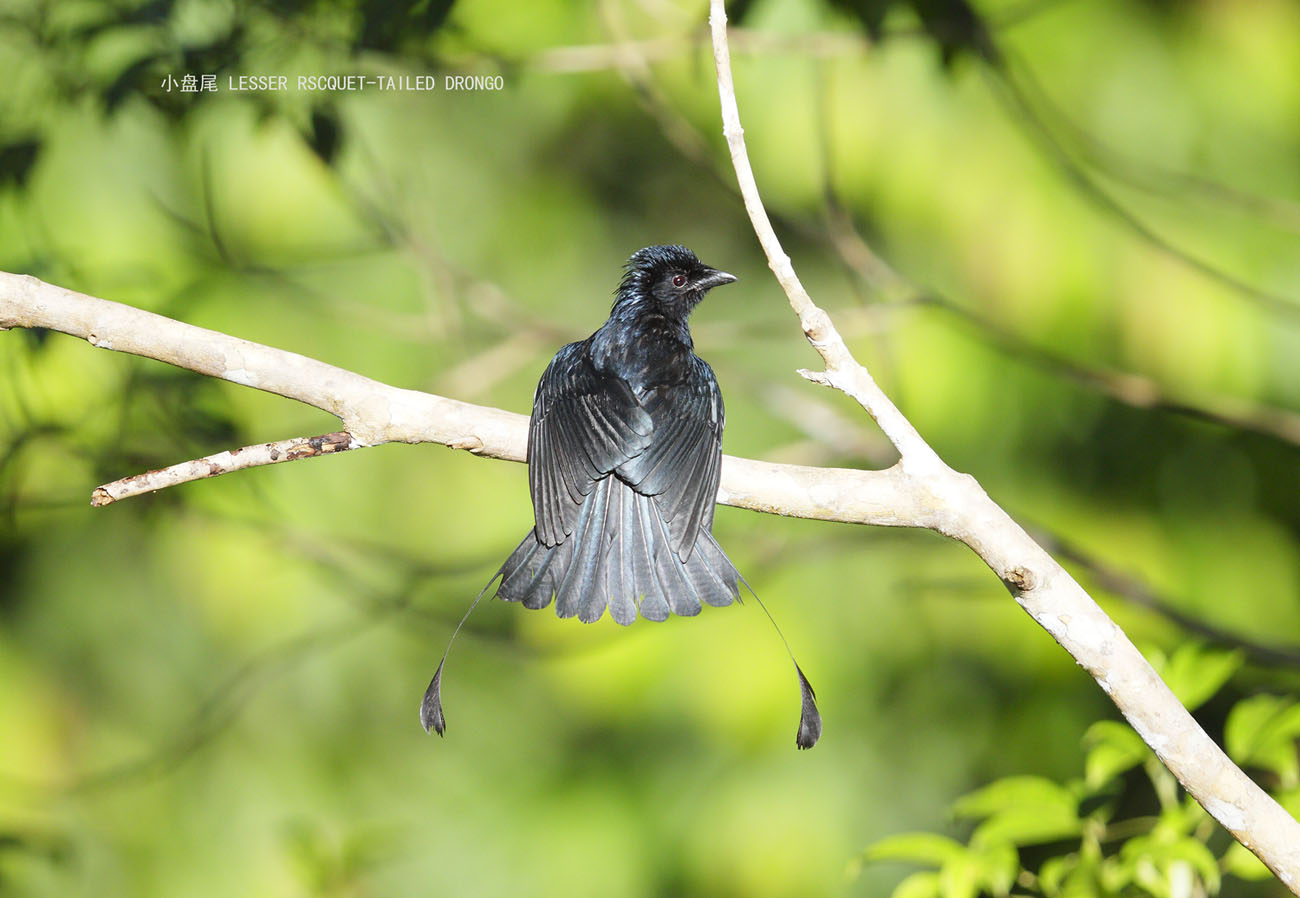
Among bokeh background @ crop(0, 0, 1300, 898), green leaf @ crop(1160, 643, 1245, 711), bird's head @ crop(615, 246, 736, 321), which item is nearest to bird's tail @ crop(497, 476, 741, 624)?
bird's head @ crop(615, 246, 736, 321)

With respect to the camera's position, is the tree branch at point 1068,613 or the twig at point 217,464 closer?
the twig at point 217,464

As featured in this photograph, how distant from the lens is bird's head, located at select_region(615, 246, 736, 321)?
1.65 m

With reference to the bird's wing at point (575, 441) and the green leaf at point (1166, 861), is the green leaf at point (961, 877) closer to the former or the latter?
the green leaf at point (1166, 861)

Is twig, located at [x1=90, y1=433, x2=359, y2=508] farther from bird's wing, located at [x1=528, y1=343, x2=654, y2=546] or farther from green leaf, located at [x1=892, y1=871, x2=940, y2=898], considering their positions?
green leaf, located at [x1=892, y1=871, x2=940, y2=898]

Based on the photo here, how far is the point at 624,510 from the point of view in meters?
1.25

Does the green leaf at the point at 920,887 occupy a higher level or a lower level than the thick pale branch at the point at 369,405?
lower

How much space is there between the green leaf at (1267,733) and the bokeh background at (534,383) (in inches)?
42.5

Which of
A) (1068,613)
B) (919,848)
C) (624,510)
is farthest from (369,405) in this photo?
(919,848)

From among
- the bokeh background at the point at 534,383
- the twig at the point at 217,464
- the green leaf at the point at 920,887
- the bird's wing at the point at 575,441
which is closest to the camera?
the twig at the point at 217,464

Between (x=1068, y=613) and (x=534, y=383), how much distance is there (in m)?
2.08

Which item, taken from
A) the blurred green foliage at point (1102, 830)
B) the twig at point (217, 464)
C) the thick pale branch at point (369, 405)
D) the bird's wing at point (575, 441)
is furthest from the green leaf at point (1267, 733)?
the twig at point (217, 464)

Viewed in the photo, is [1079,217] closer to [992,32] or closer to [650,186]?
[992,32]

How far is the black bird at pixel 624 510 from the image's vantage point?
1167 millimetres

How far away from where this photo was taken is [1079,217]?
9.42 feet
